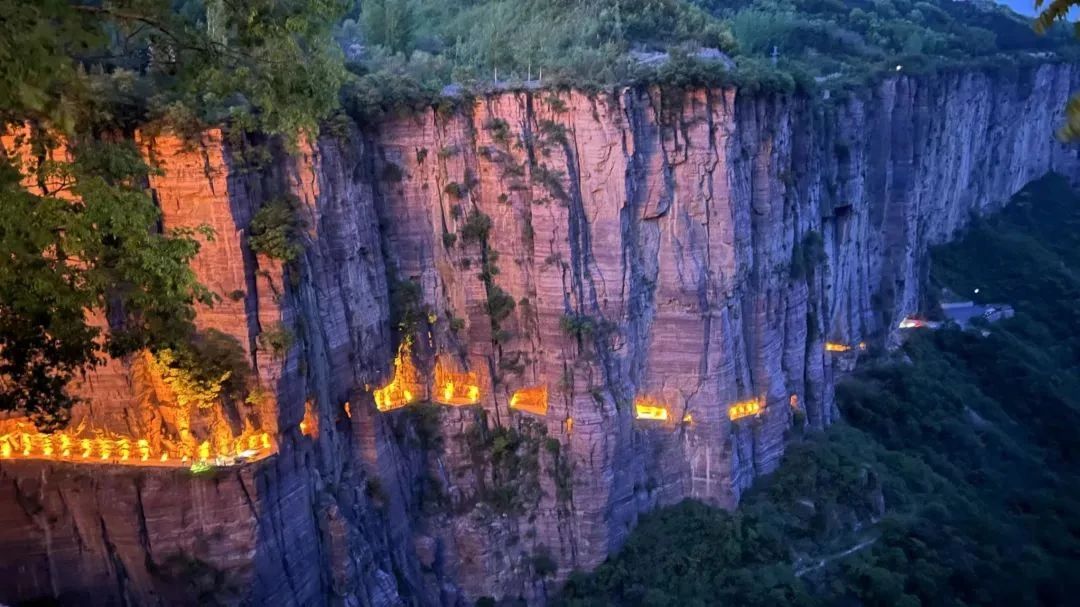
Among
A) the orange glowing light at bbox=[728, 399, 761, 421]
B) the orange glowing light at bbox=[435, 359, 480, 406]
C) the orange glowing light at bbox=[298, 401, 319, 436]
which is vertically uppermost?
the orange glowing light at bbox=[298, 401, 319, 436]

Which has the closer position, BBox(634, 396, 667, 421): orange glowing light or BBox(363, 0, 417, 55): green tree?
BBox(634, 396, 667, 421): orange glowing light

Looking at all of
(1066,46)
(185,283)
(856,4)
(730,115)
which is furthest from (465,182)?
(1066,46)

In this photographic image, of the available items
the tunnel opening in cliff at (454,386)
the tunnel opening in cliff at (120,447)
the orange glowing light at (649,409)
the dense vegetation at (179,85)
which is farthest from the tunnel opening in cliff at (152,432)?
the orange glowing light at (649,409)

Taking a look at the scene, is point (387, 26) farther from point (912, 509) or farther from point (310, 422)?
point (912, 509)

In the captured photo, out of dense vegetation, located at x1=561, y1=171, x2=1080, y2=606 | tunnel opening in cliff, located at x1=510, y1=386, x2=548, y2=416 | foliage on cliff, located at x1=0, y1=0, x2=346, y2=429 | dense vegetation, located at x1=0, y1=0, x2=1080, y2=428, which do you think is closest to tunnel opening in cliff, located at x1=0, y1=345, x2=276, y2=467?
dense vegetation, located at x1=0, y1=0, x2=1080, y2=428

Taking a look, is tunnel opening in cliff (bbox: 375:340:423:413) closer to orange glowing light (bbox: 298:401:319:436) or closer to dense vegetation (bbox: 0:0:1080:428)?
orange glowing light (bbox: 298:401:319:436)

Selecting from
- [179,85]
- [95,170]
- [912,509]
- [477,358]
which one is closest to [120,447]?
[477,358]

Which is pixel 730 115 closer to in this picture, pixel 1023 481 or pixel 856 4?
pixel 1023 481
